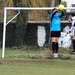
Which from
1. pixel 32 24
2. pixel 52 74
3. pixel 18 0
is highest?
pixel 18 0

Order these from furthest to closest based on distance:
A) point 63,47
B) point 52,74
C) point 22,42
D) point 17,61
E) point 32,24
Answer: point 32,24
point 22,42
point 63,47
point 17,61
point 52,74

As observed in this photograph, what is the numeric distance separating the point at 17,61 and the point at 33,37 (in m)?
4.12

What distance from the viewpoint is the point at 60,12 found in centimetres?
1479

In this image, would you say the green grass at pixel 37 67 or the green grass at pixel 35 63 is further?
the green grass at pixel 35 63

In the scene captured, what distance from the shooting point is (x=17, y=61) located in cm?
1375

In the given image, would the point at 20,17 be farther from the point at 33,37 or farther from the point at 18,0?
the point at 33,37

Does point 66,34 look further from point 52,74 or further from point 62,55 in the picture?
point 52,74

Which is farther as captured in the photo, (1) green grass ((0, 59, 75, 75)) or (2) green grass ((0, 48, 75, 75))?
(2) green grass ((0, 48, 75, 75))

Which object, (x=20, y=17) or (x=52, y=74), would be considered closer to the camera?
(x=52, y=74)

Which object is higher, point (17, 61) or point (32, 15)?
point (32, 15)

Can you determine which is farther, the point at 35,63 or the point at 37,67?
the point at 35,63

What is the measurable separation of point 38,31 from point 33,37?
3.09 feet

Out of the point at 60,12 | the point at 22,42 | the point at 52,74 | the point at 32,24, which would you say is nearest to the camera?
the point at 52,74

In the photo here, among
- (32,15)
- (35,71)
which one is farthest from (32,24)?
(35,71)
